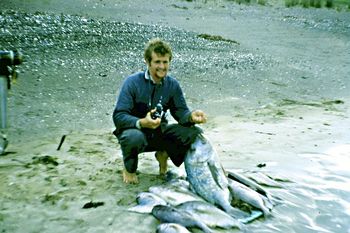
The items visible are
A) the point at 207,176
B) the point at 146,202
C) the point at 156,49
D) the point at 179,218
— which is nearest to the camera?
the point at 179,218

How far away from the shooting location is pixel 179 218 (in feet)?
13.3

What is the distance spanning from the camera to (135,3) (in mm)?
17844

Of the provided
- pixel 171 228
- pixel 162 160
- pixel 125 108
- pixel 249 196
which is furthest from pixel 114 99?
pixel 171 228

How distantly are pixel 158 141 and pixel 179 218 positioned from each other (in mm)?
1189

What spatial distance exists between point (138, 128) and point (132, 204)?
0.77 meters

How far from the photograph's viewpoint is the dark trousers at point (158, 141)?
15.6 feet

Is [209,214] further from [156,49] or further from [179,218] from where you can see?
[156,49]

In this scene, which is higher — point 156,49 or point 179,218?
point 156,49

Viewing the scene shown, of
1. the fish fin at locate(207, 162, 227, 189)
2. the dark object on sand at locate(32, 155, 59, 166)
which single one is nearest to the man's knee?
the fish fin at locate(207, 162, 227, 189)

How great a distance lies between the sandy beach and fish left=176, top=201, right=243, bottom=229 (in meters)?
0.34

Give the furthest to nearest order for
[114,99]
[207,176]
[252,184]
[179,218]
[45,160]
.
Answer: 1. [114,99]
2. [45,160]
3. [252,184]
4. [207,176]
5. [179,218]

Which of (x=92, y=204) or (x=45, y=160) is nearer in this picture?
(x=92, y=204)

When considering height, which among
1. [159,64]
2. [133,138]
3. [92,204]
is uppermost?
[159,64]

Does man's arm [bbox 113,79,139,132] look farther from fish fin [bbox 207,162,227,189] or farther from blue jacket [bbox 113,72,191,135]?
fish fin [bbox 207,162,227,189]
